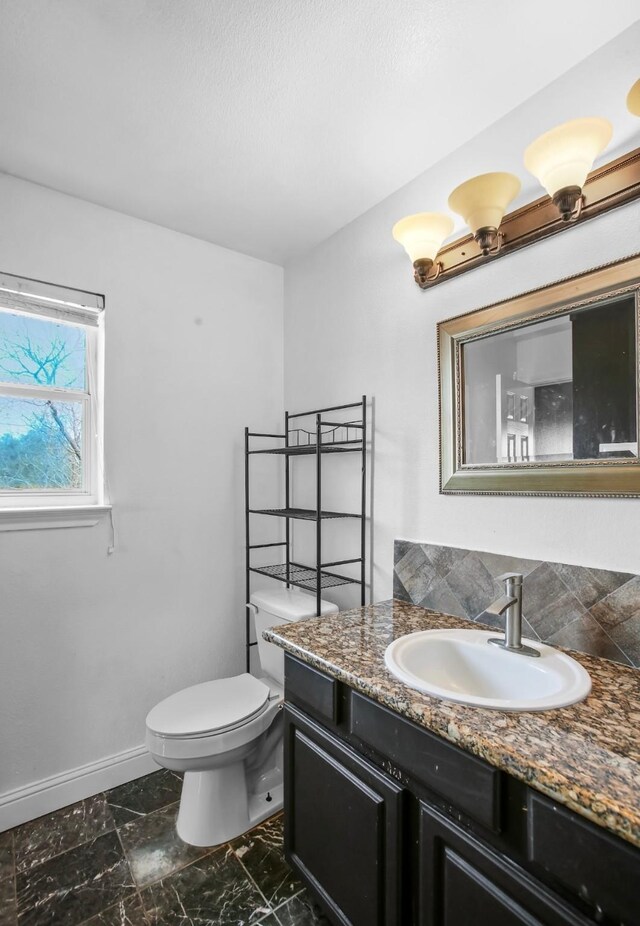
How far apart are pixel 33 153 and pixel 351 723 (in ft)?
7.00

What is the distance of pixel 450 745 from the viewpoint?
943 mm

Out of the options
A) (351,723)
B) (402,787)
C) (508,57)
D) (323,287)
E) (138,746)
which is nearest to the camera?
(402,787)

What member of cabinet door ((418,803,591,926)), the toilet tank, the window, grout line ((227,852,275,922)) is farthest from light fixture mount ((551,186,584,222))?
grout line ((227,852,275,922))

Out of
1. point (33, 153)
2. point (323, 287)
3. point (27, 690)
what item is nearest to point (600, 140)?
point (323, 287)

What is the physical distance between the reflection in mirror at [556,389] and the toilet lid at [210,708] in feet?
3.93

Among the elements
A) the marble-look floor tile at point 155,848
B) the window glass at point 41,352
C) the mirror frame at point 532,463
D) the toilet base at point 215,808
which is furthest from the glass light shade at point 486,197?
the marble-look floor tile at point 155,848

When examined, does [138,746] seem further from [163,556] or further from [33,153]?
[33,153]

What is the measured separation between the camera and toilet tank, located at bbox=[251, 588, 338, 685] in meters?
1.99

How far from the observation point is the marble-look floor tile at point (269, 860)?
58.3 inches

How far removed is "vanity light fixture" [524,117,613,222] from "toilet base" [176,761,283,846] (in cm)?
205

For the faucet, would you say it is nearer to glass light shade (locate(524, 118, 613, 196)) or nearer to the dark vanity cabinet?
the dark vanity cabinet

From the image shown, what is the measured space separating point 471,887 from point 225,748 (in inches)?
38.1

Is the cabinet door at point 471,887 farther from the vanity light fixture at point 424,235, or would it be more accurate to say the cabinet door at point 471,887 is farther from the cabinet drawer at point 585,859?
the vanity light fixture at point 424,235

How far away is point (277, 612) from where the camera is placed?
80.7 inches
